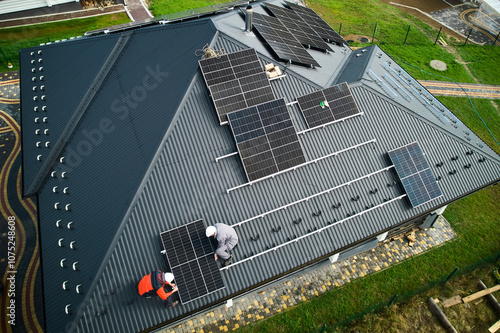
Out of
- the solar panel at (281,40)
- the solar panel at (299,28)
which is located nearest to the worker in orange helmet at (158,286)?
the solar panel at (281,40)

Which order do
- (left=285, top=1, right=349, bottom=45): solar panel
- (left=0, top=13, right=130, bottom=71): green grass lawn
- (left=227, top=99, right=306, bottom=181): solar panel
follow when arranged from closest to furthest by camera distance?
1. (left=227, top=99, right=306, bottom=181): solar panel
2. (left=285, top=1, right=349, bottom=45): solar panel
3. (left=0, top=13, right=130, bottom=71): green grass lawn

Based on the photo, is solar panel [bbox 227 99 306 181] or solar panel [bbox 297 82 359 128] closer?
solar panel [bbox 227 99 306 181]

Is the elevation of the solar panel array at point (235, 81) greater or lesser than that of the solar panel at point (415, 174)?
greater

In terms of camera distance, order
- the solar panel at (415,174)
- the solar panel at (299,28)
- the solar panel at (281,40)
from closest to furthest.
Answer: the solar panel at (415,174) → the solar panel at (281,40) → the solar panel at (299,28)

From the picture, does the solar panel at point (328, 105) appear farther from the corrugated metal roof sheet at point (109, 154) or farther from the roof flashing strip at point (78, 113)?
the roof flashing strip at point (78, 113)

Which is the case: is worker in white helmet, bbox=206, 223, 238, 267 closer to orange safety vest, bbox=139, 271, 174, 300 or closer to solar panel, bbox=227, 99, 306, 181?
orange safety vest, bbox=139, 271, 174, 300

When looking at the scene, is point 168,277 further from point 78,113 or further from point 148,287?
point 78,113

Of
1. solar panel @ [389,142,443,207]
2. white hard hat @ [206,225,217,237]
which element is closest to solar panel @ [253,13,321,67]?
solar panel @ [389,142,443,207]
